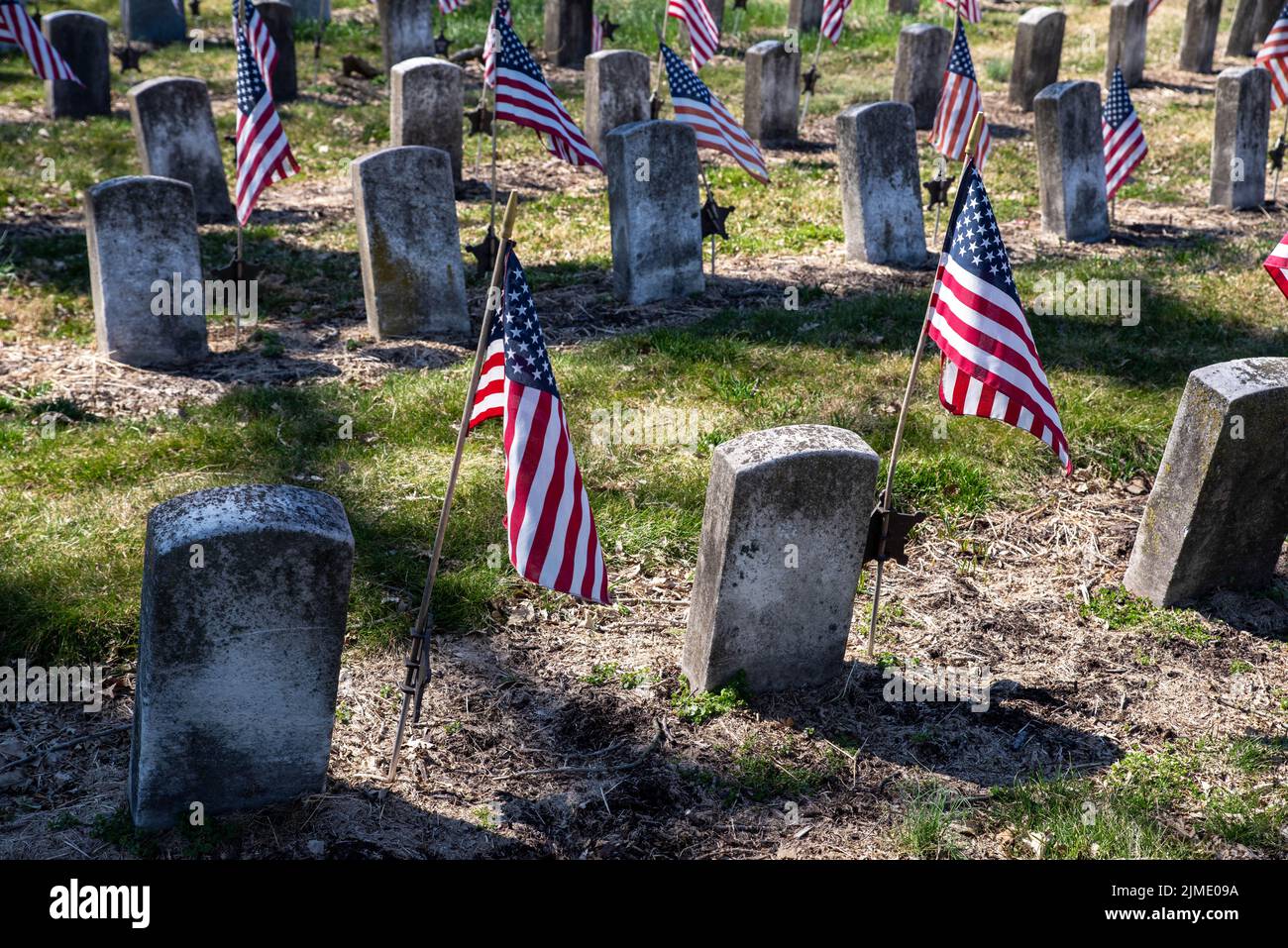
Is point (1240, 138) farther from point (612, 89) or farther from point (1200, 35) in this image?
point (1200, 35)

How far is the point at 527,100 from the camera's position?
8945 mm

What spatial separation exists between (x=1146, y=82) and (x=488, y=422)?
14.3 metres

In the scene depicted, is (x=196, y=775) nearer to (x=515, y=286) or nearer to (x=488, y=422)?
(x=515, y=286)

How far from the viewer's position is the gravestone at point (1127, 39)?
1709 cm

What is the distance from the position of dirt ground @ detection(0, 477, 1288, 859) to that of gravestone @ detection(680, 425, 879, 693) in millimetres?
203

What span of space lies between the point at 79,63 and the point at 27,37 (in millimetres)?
1527

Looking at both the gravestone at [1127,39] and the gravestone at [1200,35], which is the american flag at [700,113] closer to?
the gravestone at [1127,39]

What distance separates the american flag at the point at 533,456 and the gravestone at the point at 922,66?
12.4 meters

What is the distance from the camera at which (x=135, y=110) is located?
10.8m

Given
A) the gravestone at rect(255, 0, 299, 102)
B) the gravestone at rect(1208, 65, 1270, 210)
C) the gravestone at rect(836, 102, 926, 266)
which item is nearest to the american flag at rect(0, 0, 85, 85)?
the gravestone at rect(255, 0, 299, 102)

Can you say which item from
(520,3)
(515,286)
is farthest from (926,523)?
(520,3)

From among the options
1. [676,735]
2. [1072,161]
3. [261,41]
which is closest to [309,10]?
[261,41]

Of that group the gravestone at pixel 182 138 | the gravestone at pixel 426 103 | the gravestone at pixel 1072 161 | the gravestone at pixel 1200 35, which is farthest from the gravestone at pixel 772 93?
the gravestone at pixel 1200 35
